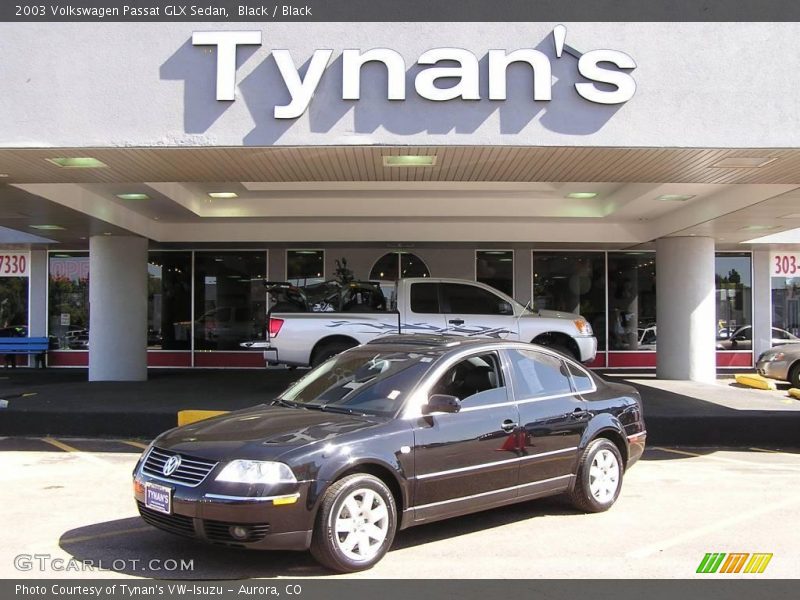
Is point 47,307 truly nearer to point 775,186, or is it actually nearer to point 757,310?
point 775,186

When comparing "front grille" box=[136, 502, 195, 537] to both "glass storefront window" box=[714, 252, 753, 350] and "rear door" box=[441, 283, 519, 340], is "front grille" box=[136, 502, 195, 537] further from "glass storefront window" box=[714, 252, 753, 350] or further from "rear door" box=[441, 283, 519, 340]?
"glass storefront window" box=[714, 252, 753, 350]

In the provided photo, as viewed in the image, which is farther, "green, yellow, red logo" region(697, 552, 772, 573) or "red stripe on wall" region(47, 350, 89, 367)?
"red stripe on wall" region(47, 350, 89, 367)

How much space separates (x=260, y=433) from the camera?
5.18 m

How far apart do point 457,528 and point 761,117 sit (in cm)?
614

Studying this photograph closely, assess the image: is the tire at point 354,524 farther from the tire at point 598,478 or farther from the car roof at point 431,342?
the tire at point 598,478

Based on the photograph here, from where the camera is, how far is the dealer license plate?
4.93m

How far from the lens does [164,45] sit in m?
8.58

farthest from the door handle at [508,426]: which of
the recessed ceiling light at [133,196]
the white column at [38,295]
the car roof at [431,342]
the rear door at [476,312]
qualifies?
the white column at [38,295]

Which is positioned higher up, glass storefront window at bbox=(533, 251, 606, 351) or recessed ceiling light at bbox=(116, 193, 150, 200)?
recessed ceiling light at bbox=(116, 193, 150, 200)

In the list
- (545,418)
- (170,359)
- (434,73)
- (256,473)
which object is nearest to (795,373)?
(434,73)

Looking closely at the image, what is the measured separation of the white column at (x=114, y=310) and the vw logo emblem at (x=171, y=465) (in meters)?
11.6

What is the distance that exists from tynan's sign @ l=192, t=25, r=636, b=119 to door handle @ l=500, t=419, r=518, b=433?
13.9ft

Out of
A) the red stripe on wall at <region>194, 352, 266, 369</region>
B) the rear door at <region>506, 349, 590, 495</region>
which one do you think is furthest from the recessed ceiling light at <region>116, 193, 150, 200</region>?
the rear door at <region>506, 349, 590, 495</region>

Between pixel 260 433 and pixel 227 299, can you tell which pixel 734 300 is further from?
pixel 260 433
